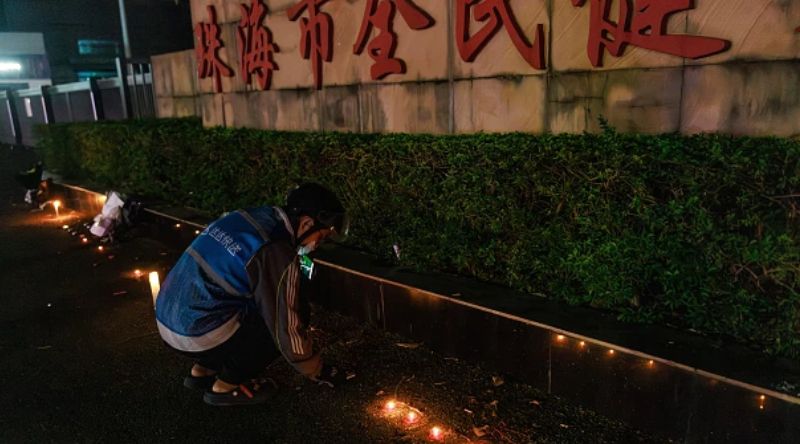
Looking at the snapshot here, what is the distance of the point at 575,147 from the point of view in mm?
4043

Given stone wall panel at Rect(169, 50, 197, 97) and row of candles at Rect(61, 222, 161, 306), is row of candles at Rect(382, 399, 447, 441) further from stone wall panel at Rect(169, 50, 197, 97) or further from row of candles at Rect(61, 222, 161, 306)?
stone wall panel at Rect(169, 50, 197, 97)

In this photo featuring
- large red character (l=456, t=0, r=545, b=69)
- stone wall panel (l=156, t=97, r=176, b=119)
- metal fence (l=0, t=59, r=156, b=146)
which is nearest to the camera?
large red character (l=456, t=0, r=545, b=69)

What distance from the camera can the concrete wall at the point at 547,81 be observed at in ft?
12.1

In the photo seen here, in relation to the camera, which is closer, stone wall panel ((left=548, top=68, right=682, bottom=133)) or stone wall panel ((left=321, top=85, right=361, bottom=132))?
stone wall panel ((left=548, top=68, right=682, bottom=133))

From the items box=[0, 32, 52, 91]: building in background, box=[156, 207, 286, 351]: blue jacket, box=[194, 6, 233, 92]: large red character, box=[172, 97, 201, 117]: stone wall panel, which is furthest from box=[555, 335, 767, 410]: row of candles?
box=[0, 32, 52, 91]: building in background

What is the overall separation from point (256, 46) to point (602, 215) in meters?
5.55

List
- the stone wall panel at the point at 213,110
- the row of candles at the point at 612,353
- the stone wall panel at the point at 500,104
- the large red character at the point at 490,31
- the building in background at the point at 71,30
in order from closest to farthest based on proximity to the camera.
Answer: the row of candles at the point at 612,353 < the large red character at the point at 490,31 < the stone wall panel at the point at 500,104 < the stone wall panel at the point at 213,110 < the building in background at the point at 71,30

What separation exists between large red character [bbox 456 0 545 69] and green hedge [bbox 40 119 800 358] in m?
0.79

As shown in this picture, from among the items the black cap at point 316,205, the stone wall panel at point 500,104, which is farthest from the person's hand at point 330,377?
the stone wall panel at point 500,104

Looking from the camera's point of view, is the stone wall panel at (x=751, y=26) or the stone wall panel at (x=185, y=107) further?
the stone wall panel at (x=185, y=107)

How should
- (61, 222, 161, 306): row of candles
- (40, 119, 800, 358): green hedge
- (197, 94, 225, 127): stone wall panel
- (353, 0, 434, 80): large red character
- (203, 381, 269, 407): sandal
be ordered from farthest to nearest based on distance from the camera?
(197, 94, 225, 127): stone wall panel, (353, 0, 434, 80): large red character, (61, 222, 161, 306): row of candles, (203, 381, 269, 407): sandal, (40, 119, 800, 358): green hedge

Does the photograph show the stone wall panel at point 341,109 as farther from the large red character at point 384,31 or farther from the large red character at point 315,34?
the large red character at point 384,31

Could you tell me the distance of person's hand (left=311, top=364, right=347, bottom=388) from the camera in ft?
13.2

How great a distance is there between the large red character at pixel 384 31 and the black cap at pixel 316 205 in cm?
278
